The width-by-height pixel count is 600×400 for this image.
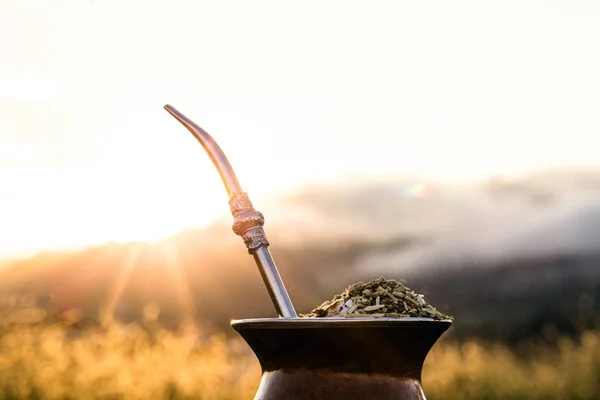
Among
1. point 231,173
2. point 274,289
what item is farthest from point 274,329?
point 231,173

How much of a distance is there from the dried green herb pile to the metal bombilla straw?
10.5 inches

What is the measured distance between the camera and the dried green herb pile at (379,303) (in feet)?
13.6

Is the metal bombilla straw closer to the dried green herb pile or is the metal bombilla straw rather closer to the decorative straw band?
the decorative straw band

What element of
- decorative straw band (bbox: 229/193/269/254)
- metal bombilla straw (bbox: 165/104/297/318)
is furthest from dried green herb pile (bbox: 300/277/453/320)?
decorative straw band (bbox: 229/193/269/254)

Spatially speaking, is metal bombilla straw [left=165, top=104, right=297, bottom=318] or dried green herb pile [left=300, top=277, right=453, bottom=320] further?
metal bombilla straw [left=165, top=104, right=297, bottom=318]

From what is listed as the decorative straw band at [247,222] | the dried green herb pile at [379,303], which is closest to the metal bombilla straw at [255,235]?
the decorative straw band at [247,222]

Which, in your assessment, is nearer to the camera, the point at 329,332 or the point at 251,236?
the point at 329,332

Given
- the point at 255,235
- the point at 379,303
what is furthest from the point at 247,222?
the point at 379,303

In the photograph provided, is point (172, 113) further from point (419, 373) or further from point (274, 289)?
point (419, 373)

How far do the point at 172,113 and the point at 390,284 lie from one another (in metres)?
1.43

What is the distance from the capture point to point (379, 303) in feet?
13.8

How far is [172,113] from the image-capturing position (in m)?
5.00

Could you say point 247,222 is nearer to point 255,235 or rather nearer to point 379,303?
point 255,235

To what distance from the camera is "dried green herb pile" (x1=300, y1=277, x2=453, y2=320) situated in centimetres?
416
